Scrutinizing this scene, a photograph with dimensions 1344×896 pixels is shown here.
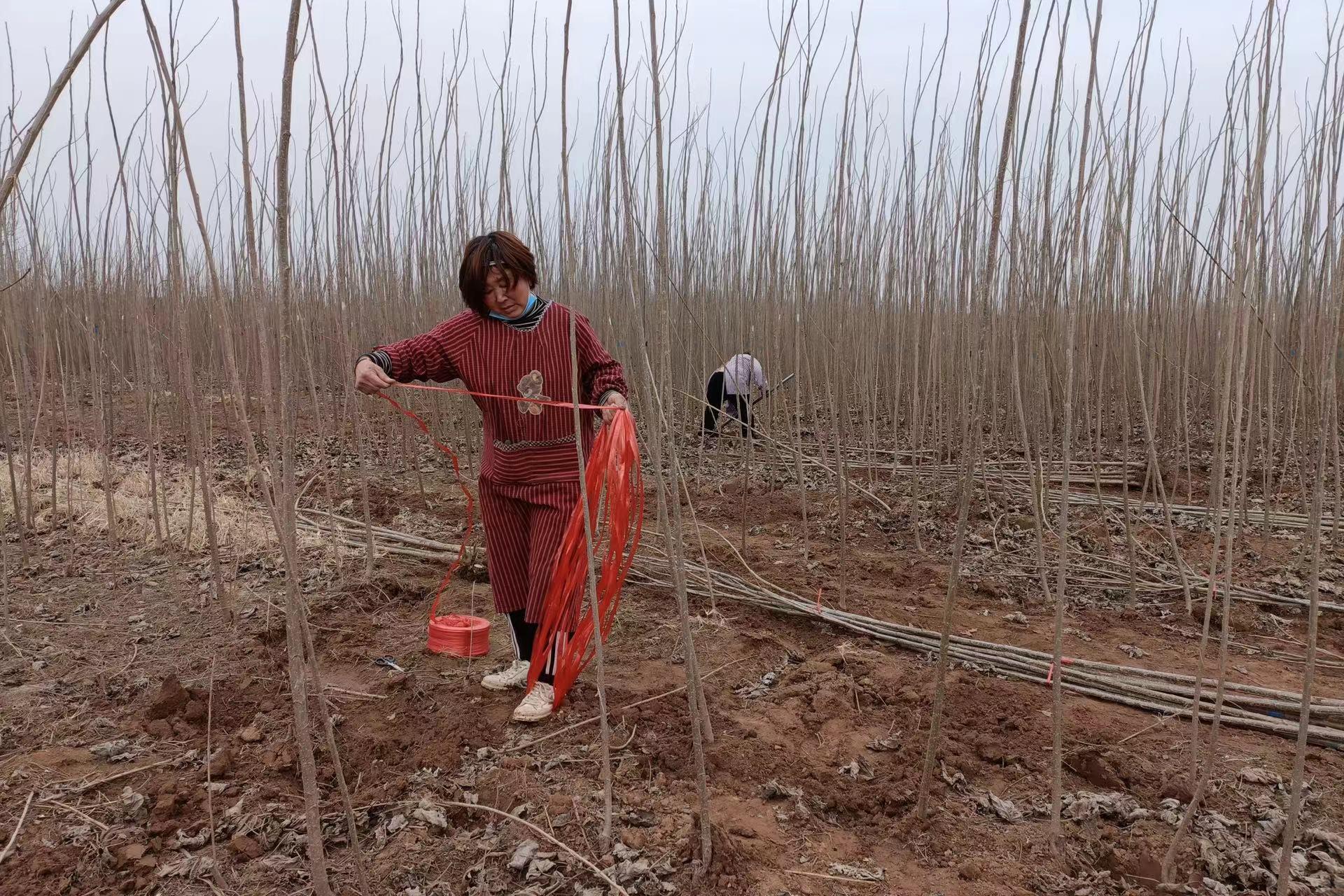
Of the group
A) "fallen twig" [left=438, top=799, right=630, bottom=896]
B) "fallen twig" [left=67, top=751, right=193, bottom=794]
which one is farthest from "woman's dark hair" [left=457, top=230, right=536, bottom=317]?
"fallen twig" [left=67, top=751, right=193, bottom=794]

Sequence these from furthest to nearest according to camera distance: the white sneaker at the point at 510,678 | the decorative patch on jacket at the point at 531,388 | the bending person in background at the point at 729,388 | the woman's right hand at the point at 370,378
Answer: the bending person in background at the point at 729,388 → the white sneaker at the point at 510,678 → the decorative patch on jacket at the point at 531,388 → the woman's right hand at the point at 370,378

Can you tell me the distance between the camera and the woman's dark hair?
1.51 meters

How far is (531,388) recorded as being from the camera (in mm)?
1593

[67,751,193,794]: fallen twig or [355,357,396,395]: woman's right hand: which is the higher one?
[355,357,396,395]: woman's right hand

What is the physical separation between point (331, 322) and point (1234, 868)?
4.16 m

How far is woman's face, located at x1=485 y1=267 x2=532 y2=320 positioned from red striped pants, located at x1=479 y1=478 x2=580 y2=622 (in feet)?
1.18

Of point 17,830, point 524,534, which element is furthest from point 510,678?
point 17,830

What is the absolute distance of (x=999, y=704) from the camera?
1.67m

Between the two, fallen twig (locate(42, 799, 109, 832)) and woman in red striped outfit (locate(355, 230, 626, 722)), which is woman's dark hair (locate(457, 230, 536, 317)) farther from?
fallen twig (locate(42, 799, 109, 832))

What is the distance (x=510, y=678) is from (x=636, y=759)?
0.45 m

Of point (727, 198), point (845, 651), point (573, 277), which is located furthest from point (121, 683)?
point (727, 198)

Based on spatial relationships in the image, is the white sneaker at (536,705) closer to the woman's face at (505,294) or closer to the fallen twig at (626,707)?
the fallen twig at (626,707)

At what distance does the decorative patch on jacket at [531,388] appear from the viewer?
5.19 ft

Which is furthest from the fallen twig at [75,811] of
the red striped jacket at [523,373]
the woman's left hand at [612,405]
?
the woman's left hand at [612,405]
